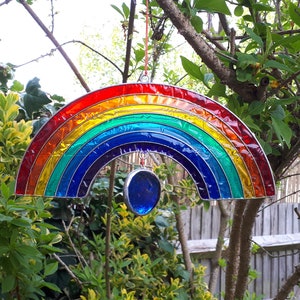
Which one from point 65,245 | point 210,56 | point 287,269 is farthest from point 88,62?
point 210,56

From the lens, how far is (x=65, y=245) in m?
2.08

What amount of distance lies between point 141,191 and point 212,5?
426 millimetres

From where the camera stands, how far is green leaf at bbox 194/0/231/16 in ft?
3.71

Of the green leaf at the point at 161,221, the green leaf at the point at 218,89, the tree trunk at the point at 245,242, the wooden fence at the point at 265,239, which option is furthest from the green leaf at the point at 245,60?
the wooden fence at the point at 265,239

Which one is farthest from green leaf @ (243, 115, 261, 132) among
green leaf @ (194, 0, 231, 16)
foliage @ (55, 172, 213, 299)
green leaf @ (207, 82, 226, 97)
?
foliage @ (55, 172, 213, 299)

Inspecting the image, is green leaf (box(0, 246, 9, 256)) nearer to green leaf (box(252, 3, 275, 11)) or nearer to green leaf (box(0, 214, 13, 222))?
green leaf (box(0, 214, 13, 222))

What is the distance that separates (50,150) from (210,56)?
16.6 inches

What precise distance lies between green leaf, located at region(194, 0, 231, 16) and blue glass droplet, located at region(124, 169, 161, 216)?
0.38m

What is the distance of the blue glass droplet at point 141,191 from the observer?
41.6 inches

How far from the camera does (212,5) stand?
1.14 metres

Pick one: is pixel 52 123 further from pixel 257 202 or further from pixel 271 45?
pixel 257 202

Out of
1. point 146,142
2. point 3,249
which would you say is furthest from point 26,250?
point 146,142

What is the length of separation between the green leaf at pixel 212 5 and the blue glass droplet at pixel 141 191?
1.23 feet

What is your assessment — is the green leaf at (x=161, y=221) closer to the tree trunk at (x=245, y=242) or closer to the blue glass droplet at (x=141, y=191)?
the tree trunk at (x=245, y=242)
